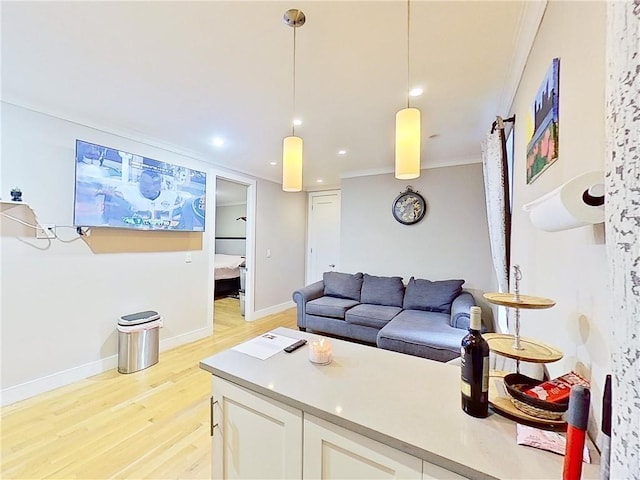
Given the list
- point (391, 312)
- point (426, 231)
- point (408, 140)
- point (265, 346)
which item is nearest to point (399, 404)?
point (265, 346)

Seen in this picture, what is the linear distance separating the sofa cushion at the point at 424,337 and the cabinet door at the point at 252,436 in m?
2.01

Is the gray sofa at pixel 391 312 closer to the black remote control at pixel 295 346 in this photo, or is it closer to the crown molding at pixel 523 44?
the black remote control at pixel 295 346

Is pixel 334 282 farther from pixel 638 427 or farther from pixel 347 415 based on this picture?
pixel 638 427

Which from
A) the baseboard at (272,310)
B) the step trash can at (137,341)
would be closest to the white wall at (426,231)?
the baseboard at (272,310)

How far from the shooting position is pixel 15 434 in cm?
190

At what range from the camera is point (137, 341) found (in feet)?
9.24

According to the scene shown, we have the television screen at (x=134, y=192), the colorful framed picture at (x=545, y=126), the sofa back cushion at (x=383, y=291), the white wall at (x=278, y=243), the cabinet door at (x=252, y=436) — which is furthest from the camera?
the white wall at (x=278, y=243)

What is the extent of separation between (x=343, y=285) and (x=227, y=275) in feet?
10.1

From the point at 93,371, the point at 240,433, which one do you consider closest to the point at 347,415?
the point at 240,433

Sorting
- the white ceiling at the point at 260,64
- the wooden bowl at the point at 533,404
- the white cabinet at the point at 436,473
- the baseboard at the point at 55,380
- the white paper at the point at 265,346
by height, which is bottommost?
the baseboard at the point at 55,380

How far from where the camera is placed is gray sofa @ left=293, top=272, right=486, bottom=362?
2.74m

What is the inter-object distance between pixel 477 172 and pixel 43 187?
470 centimetres

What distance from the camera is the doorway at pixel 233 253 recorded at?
4523mm

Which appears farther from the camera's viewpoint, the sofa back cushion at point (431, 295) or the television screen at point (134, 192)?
the sofa back cushion at point (431, 295)
